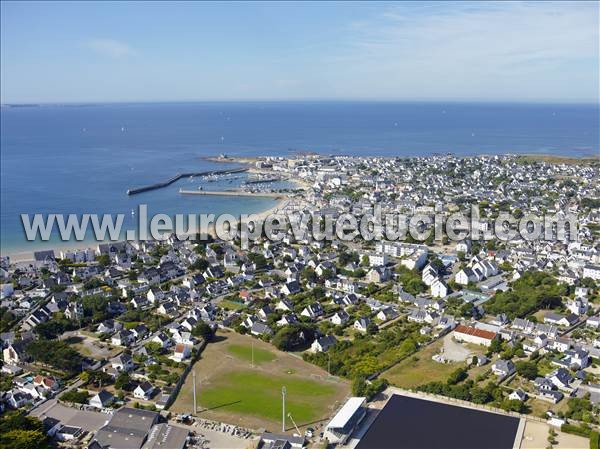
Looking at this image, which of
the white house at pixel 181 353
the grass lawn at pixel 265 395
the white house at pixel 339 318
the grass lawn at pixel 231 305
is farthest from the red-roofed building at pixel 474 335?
the white house at pixel 181 353

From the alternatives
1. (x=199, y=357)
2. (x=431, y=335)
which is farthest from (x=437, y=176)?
(x=199, y=357)

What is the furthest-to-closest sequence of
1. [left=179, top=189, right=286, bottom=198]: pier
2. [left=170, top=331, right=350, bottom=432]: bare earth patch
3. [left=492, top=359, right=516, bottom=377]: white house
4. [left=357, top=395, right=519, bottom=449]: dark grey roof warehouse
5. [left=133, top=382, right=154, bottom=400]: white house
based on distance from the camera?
1. [left=179, top=189, right=286, bottom=198]: pier
2. [left=492, top=359, right=516, bottom=377]: white house
3. [left=133, top=382, right=154, bottom=400]: white house
4. [left=170, top=331, right=350, bottom=432]: bare earth patch
5. [left=357, top=395, right=519, bottom=449]: dark grey roof warehouse

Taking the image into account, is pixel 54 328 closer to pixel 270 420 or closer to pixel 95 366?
pixel 95 366

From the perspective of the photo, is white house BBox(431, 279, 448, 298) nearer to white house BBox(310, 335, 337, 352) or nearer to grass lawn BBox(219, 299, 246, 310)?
white house BBox(310, 335, 337, 352)

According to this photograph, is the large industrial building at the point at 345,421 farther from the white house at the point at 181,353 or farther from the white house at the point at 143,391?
the white house at the point at 181,353

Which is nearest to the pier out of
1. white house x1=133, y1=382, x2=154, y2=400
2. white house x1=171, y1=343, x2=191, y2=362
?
white house x1=171, y1=343, x2=191, y2=362

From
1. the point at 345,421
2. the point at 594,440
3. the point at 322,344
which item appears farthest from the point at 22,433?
the point at 594,440
